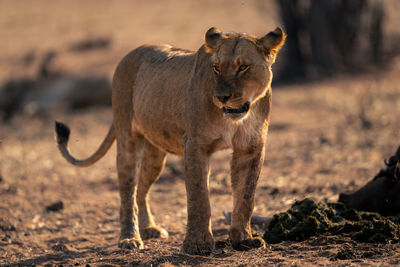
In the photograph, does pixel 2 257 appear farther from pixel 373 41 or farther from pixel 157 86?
pixel 373 41

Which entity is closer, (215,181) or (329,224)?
(329,224)

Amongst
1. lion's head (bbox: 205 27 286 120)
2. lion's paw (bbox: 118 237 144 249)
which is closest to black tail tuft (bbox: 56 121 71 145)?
lion's paw (bbox: 118 237 144 249)

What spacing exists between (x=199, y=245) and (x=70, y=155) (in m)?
2.15

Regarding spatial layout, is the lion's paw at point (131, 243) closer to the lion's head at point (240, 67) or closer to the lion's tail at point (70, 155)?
the lion's tail at point (70, 155)

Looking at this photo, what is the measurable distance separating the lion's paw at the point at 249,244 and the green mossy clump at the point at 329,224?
215 millimetres

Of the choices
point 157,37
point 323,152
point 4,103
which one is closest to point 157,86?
point 323,152

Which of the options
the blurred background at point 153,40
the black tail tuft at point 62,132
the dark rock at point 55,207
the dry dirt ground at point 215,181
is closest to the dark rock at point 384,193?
the dry dirt ground at point 215,181

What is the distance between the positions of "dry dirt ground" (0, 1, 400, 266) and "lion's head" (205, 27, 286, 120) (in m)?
1.06

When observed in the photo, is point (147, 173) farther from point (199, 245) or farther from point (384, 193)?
point (384, 193)

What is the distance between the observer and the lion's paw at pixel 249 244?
465 centimetres

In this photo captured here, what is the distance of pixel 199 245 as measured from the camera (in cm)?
444

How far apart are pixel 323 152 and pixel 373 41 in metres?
8.91

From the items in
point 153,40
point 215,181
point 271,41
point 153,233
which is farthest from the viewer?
point 153,40

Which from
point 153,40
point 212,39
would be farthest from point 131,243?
point 153,40
